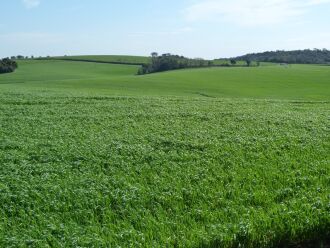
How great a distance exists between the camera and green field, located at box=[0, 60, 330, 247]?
8484 mm

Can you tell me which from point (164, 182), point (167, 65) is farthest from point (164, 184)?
point (167, 65)

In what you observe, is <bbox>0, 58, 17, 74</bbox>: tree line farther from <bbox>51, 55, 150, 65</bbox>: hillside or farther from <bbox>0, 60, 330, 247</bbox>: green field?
<bbox>0, 60, 330, 247</bbox>: green field

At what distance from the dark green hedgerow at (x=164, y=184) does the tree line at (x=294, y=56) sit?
143 meters

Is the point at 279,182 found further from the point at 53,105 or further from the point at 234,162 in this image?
the point at 53,105

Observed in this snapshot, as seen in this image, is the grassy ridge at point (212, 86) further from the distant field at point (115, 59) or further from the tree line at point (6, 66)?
the distant field at point (115, 59)

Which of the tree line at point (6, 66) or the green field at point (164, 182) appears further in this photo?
the tree line at point (6, 66)

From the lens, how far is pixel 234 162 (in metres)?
13.4

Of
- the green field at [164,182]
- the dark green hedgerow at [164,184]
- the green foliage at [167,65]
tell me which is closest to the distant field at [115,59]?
the green foliage at [167,65]

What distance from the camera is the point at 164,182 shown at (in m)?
11.4

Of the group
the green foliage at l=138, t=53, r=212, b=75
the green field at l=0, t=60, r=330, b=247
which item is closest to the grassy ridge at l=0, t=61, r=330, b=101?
the green field at l=0, t=60, r=330, b=247

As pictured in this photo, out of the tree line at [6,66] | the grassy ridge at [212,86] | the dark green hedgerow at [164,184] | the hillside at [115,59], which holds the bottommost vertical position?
the dark green hedgerow at [164,184]

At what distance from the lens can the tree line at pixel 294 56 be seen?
155375mm

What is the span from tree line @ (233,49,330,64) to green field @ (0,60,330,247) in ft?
463

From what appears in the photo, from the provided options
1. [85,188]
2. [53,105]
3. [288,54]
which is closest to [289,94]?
[53,105]
